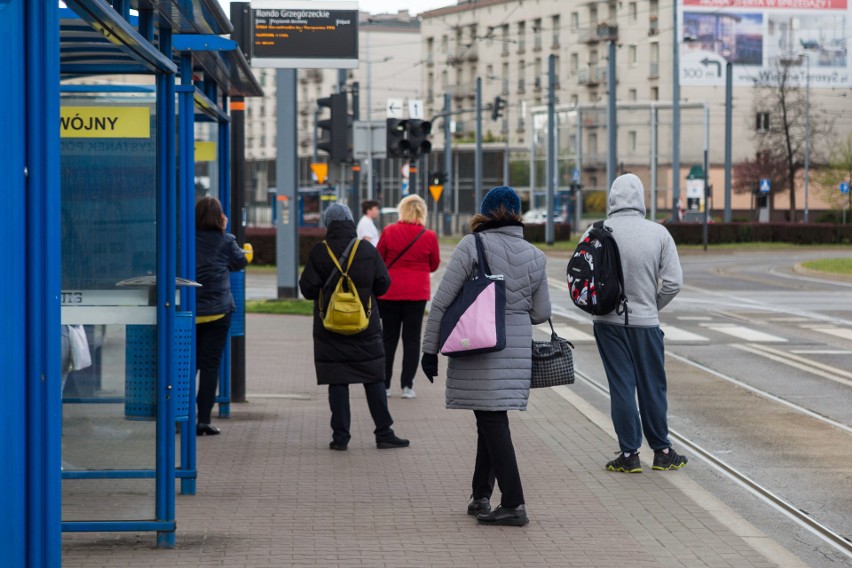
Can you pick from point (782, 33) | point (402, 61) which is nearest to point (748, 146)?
point (782, 33)

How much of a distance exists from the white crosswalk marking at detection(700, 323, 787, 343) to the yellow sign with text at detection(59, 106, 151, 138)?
13113 millimetres

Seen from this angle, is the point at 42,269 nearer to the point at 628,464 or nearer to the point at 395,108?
the point at 628,464

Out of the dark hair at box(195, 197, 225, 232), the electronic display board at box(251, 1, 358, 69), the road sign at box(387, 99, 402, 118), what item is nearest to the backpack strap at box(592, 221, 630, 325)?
the dark hair at box(195, 197, 225, 232)

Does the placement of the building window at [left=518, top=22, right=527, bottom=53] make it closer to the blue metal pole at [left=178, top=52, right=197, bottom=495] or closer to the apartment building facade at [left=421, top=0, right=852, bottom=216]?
the apartment building facade at [left=421, top=0, right=852, bottom=216]

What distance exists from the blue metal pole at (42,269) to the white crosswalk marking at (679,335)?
47.5 feet

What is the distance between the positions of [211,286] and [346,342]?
3.53ft

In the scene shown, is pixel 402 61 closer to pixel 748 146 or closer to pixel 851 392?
pixel 748 146

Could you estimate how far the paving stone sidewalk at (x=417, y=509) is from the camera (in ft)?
20.8

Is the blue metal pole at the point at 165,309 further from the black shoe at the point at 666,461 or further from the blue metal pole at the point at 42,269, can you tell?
the black shoe at the point at 666,461

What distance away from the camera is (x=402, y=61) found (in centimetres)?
11281

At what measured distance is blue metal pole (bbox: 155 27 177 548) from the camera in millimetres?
6242

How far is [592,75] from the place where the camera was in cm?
8762

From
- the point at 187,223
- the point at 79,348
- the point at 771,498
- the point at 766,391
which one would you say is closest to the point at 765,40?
the point at 766,391

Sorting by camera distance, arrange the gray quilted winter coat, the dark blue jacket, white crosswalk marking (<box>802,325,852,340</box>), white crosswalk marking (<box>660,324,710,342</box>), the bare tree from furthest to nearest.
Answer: the bare tree
white crosswalk marking (<box>802,325,852,340</box>)
white crosswalk marking (<box>660,324,710,342</box>)
the dark blue jacket
the gray quilted winter coat
